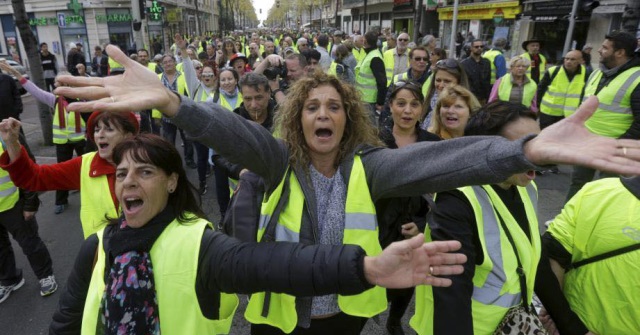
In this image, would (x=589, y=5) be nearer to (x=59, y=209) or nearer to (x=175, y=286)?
(x=175, y=286)

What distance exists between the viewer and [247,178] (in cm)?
175

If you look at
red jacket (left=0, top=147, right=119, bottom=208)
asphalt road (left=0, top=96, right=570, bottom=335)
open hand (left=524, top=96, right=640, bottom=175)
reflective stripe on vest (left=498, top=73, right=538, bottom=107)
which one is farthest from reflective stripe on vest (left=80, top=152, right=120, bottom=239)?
reflective stripe on vest (left=498, top=73, right=538, bottom=107)

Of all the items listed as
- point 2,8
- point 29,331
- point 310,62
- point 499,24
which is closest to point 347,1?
point 499,24

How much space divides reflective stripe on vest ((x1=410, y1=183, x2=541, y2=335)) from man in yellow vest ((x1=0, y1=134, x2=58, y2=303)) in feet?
11.5

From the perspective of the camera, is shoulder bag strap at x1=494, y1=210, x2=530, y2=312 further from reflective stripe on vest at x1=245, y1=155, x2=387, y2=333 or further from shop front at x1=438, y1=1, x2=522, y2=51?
shop front at x1=438, y1=1, x2=522, y2=51

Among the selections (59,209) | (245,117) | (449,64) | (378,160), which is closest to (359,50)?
(449,64)

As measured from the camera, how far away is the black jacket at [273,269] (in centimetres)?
123

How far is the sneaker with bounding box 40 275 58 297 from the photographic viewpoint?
144 inches

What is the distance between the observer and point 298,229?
5.49 feet

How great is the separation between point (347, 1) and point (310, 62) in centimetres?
4578

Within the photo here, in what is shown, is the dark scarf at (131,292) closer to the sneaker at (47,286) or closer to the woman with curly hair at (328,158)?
the woman with curly hair at (328,158)

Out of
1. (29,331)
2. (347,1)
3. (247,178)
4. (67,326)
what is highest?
(347,1)

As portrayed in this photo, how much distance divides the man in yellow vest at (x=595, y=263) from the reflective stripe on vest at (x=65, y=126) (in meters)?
5.98

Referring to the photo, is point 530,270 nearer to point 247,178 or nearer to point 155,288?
point 247,178
